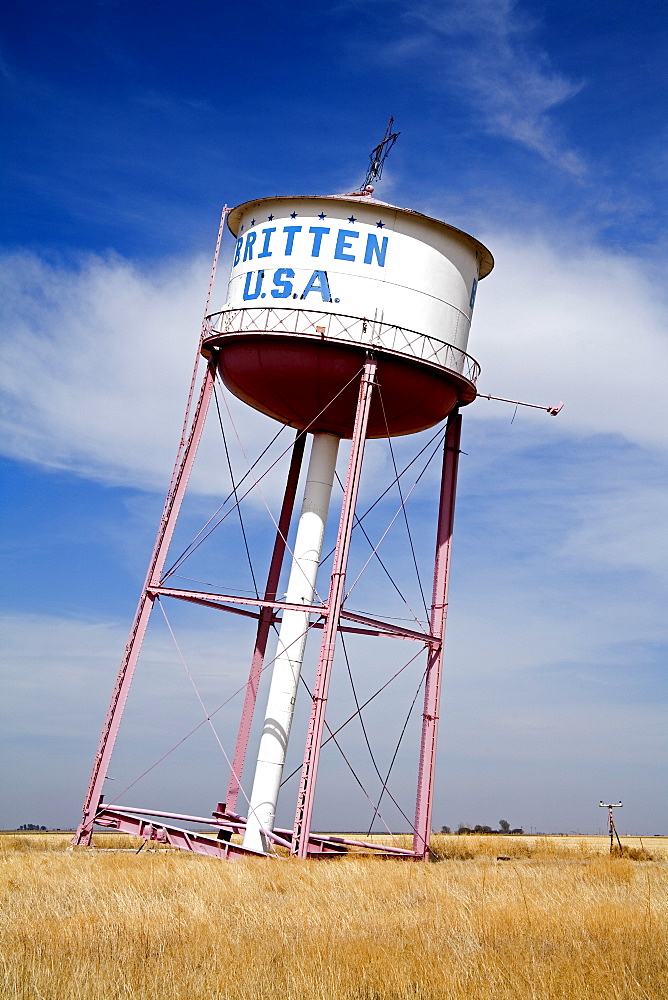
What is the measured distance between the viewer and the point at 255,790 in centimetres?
1980

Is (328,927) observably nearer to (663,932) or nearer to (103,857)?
(663,932)

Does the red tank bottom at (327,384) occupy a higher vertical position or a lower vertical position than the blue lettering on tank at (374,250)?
lower

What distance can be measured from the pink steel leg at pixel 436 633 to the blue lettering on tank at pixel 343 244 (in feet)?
13.9

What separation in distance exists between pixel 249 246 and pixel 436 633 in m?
8.71

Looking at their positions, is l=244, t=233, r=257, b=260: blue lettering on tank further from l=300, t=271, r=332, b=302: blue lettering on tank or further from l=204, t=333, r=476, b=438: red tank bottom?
l=204, t=333, r=476, b=438: red tank bottom

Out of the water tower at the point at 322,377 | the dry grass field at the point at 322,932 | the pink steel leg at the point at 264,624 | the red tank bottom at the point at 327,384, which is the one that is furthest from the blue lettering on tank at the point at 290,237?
the dry grass field at the point at 322,932

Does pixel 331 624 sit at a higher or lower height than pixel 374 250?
lower

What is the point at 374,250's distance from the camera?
20.3 metres

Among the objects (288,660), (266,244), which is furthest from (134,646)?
Result: (266,244)

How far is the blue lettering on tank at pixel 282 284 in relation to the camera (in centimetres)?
2012

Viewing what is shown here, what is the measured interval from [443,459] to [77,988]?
15558 mm

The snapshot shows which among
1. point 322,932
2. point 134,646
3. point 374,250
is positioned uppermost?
point 374,250

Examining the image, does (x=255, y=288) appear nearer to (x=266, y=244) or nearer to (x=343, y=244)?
(x=266, y=244)

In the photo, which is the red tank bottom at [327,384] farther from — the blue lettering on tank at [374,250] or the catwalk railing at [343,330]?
the blue lettering on tank at [374,250]
